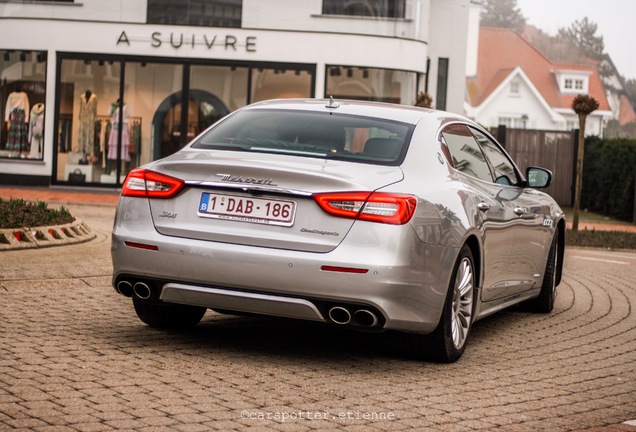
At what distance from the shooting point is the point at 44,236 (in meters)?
13.0

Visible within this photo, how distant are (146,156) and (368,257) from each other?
23080mm

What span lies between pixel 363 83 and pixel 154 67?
16.1 ft

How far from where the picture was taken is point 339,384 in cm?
664

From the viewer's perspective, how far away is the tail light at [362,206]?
22.2ft

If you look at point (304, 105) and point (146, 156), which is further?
point (146, 156)

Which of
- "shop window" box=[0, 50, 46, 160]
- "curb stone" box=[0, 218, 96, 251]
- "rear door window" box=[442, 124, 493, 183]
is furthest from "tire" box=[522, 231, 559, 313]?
"shop window" box=[0, 50, 46, 160]

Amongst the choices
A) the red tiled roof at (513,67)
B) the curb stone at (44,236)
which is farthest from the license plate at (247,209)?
the red tiled roof at (513,67)

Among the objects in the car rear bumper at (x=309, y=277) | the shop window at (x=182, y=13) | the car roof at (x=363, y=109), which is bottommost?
the car rear bumper at (x=309, y=277)

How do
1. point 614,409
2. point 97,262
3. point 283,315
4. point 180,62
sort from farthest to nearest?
point 180,62
point 97,262
point 283,315
point 614,409

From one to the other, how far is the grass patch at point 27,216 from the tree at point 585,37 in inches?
4563

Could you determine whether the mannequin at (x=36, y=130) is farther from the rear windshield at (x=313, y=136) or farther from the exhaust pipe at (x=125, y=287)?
the exhaust pipe at (x=125, y=287)

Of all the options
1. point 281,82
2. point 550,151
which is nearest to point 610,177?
point 550,151

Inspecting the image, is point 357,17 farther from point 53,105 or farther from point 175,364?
point 175,364

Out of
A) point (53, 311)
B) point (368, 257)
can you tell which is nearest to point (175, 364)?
point (368, 257)
